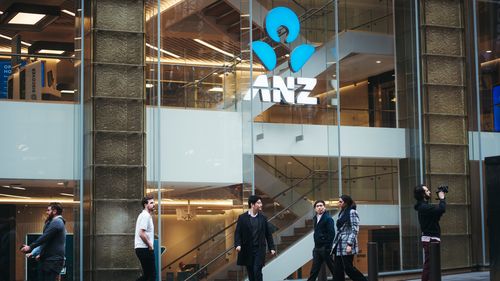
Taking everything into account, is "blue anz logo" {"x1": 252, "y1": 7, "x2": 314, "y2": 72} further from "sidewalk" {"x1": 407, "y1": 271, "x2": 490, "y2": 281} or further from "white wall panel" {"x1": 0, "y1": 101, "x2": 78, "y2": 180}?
"sidewalk" {"x1": 407, "y1": 271, "x2": 490, "y2": 281}

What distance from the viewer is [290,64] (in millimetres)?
17984

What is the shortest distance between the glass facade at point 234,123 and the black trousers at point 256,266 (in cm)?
282

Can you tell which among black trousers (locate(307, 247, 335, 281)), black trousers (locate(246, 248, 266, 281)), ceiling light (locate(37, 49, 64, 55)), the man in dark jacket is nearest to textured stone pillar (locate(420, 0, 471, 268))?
black trousers (locate(307, 247, 335, 281))

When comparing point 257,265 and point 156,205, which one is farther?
point 156,205

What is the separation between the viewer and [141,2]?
1692cm

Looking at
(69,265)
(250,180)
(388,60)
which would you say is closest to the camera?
(69,265)

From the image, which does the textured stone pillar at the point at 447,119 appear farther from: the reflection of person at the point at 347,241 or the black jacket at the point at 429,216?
the reflection of person at the point at 347,241

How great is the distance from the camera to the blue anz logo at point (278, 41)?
17.7 m

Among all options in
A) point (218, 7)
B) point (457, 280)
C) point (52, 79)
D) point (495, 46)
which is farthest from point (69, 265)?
point (495, 46)

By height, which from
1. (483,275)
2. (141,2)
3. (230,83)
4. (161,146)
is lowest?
(483,275)

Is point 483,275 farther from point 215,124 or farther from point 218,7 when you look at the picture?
point 218,7

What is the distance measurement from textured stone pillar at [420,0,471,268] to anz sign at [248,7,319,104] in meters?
2.87

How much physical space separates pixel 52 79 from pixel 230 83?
3.46m

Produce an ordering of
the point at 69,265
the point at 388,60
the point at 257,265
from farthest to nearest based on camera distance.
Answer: the point at 388,60 < the point at 69,265 < the point at 257,265
